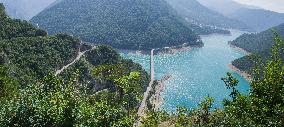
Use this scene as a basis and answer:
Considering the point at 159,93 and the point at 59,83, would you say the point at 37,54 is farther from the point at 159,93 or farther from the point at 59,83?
the point at 59,83

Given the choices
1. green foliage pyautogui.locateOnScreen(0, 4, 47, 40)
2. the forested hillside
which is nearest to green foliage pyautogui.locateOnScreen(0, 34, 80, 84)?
the forested hillside

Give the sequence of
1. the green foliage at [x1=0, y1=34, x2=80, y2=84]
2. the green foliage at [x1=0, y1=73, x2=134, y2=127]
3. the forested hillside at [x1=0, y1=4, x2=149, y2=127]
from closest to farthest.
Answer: the green foliage at [x1=0, y1=73, x2=134, y2=127]
the forested hillside at [x1=0, y1=4, x2=149, y2=127]
the green foliage at [x1=0, y1=34, x2=80, y2=84]

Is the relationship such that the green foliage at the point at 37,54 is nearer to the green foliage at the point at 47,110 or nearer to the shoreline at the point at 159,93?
the shoreline at the point at 159,93

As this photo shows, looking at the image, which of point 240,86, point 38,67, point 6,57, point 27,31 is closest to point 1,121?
point 6,57

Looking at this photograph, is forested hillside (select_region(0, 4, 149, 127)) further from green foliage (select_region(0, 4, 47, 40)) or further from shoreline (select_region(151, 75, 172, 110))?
shoreline (select_region(151, 75, 172, 110))

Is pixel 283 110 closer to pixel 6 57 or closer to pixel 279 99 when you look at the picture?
pixel 279 99

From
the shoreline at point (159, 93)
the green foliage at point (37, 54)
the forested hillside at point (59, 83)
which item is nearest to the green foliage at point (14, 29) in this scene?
the forested hillside at point (59, 83)
